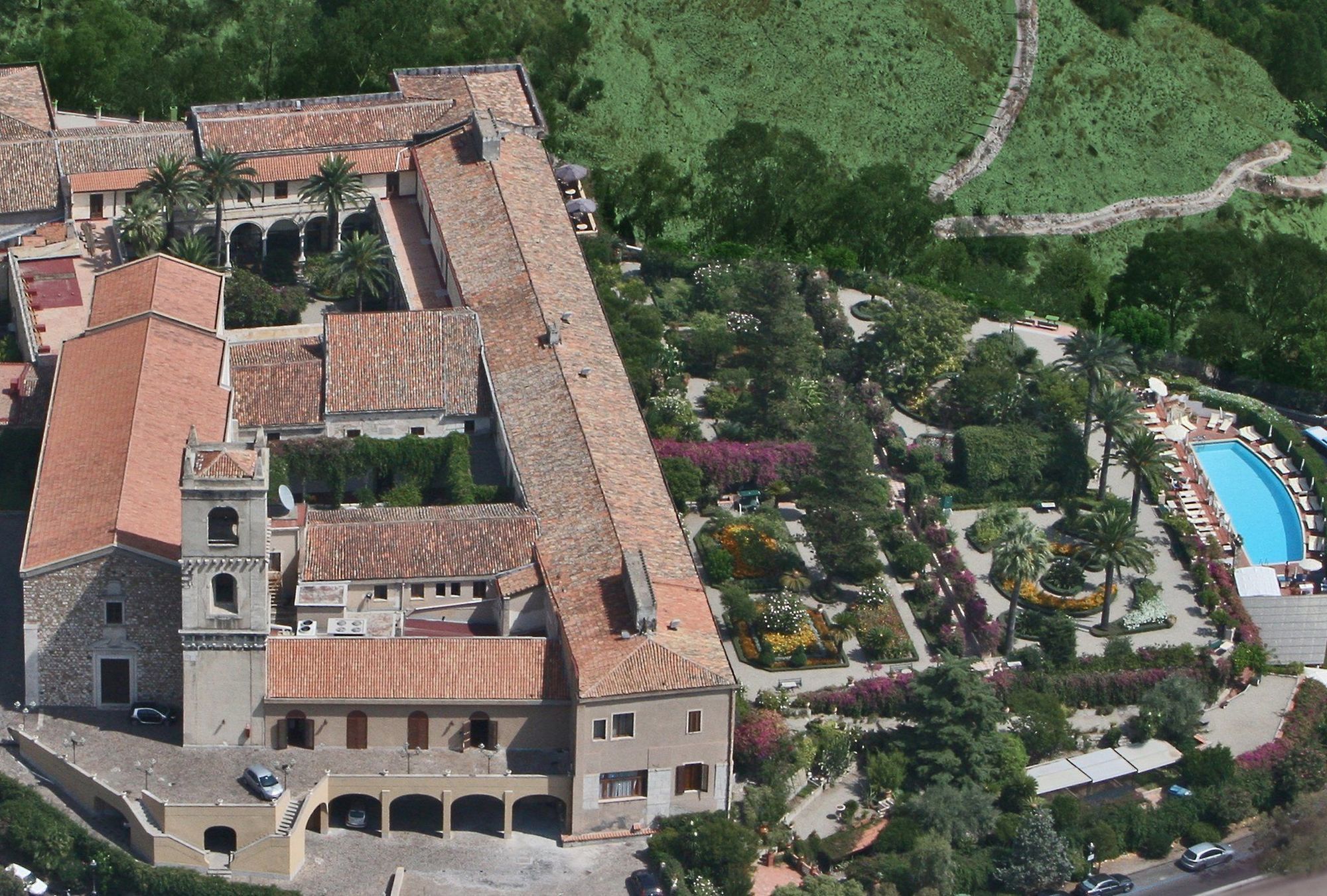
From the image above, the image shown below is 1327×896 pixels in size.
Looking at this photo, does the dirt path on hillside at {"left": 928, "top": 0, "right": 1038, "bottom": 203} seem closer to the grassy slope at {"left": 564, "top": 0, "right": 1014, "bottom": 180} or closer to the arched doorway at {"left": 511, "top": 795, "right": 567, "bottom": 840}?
the grassy slope at {"left": 564, "top": 0, "right": 1014, "bottom": 180}

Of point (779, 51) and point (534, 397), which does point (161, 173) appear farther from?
point (779, 51)

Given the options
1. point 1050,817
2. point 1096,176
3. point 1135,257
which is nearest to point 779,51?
point 1096,176

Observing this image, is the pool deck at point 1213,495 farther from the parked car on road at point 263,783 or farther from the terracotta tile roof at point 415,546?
the parked car on road at point 263,783

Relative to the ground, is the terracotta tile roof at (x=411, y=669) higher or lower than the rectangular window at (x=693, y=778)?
higher

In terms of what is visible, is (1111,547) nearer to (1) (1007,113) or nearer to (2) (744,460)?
(2) (744,460)

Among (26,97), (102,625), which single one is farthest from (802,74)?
(102,625)

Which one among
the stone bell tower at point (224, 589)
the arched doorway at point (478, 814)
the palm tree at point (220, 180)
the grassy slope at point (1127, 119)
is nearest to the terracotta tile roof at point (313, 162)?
the palm tree at point (220, 180)
